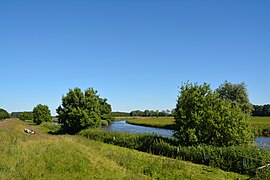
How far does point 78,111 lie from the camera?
42344mm

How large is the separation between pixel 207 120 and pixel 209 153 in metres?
3.84

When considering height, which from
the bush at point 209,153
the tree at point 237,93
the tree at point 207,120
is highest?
the tree at point 237,93

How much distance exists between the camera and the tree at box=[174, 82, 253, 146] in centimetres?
2222

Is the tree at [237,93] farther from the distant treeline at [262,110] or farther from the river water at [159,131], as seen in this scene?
the distant treeline at [262,110]

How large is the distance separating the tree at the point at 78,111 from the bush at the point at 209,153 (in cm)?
1369

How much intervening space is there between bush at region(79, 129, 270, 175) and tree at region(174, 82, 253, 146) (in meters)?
1.51

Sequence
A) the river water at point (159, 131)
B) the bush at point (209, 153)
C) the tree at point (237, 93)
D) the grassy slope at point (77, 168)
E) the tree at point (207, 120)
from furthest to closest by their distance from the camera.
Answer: the tree at point (237, 93)
the river water at point (159, 131)
the tree at point (207, 120)
the bush at point (209, 153)
the grassy slope at point (77, 168)

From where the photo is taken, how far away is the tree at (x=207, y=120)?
2222 cm

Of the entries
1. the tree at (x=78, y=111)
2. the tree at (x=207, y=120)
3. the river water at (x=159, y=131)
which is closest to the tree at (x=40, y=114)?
the river water at (x=159, y=131)

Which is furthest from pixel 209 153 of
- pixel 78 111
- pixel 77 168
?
pixel 78 111

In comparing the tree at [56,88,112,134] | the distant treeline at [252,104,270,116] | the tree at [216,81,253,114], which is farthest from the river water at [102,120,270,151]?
the distant treeline at [252,104,270,116]

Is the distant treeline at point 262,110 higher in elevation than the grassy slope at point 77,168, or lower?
higher

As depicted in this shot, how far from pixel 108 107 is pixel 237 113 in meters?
89.1

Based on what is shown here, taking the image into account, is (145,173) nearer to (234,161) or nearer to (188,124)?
(234,161)
